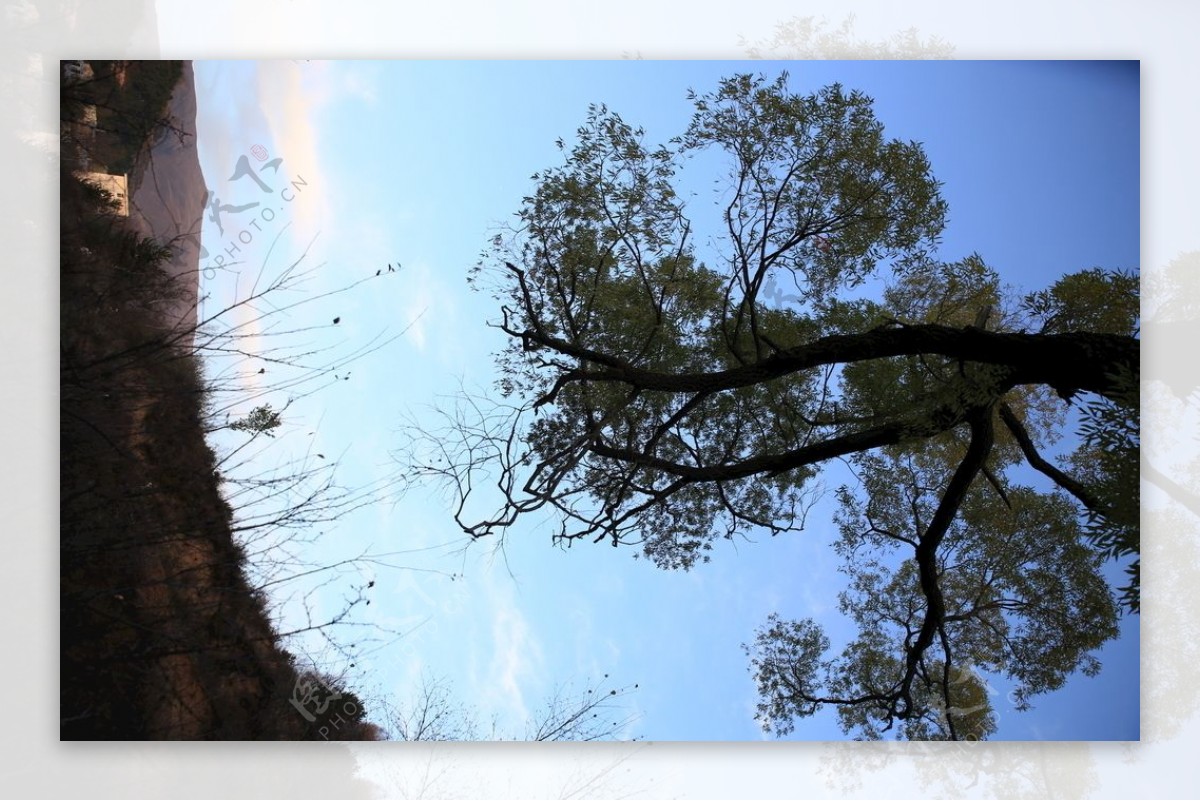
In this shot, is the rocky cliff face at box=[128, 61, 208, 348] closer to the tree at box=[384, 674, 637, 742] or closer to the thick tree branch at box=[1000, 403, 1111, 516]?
the tree at box=[384, 674, 637, 742]

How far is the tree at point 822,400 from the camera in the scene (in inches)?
163

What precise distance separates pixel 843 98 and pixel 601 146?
104 cm

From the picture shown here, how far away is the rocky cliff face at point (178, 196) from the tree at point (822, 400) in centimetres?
119

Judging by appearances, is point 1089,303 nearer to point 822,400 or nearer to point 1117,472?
point 1117,472

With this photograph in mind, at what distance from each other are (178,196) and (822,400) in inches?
111

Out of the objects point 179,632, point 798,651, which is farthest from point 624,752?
point 179,632

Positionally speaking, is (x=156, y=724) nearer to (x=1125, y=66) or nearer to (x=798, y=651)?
(x=798, y=651)

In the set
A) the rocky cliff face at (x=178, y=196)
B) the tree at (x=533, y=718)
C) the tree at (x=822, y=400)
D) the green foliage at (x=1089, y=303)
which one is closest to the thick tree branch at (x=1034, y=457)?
the tree at (x=822, y=400)

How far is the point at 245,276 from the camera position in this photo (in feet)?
13.6

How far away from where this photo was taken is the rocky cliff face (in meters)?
4.12

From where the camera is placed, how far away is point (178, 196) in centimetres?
412

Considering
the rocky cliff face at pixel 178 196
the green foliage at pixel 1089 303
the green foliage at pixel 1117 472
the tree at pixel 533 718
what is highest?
the rocky cliff face at pixel 178 196

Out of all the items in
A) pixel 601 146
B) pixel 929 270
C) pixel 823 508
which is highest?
pixel 601 146

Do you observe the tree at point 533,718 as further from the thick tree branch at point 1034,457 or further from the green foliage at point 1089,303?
the green foliage at point 1089,303
